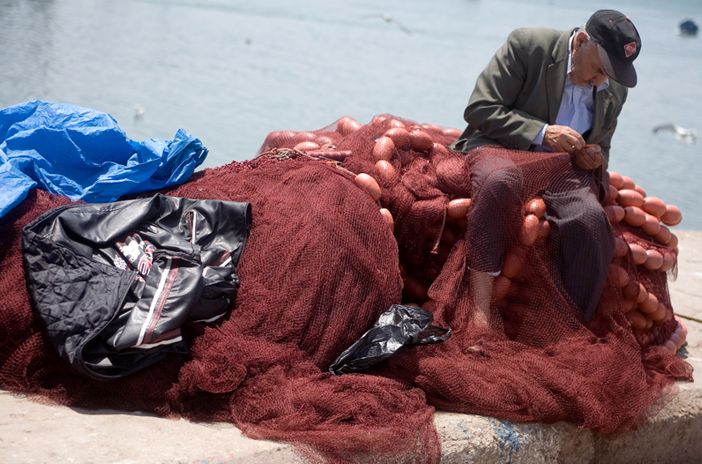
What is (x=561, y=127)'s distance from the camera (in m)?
4.46

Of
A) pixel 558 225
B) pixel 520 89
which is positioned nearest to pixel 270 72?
pixel 520 89

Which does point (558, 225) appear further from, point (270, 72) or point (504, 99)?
point (270, 72)

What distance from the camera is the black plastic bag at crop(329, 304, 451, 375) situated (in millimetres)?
3553

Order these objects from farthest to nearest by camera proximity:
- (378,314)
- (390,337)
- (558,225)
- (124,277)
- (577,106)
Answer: (577,106) < (558,225) < (378,314) < (390,337) < (124,277)

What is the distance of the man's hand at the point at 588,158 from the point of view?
4.41 metres

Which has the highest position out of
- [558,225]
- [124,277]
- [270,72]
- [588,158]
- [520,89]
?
[520,89]

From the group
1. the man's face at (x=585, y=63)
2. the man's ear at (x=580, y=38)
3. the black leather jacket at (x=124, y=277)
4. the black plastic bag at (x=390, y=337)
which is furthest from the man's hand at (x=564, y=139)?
the black leather jacket at (x=124, y=277)

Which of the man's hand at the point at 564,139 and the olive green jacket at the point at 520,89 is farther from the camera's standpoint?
the olive green jacket at the point at 520,89

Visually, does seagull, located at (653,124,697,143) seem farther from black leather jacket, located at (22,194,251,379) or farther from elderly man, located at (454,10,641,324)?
black leather jacket, located at (22,194,251,379)

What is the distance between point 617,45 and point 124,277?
2.64 m

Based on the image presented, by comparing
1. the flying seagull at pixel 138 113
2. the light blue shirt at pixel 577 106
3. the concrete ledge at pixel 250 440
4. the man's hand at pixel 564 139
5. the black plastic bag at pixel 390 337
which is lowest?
the flying seagull at pixel 138 113

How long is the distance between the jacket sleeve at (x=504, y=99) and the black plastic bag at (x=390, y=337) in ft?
3.96

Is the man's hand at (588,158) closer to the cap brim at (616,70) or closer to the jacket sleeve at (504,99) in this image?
the jacket sleeve at (504,99)

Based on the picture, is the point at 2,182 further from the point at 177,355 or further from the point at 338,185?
the point at 338,185
